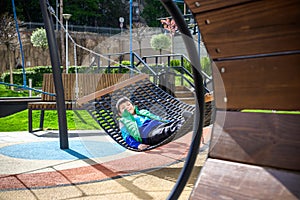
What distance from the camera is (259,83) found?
80cm

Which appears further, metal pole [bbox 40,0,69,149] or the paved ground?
metal pole [bbox 40,0,69,149]

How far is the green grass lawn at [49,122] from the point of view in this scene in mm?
5564

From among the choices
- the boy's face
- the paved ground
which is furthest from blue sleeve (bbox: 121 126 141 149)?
the boy's face

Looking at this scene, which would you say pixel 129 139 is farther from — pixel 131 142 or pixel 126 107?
pixel 126 107

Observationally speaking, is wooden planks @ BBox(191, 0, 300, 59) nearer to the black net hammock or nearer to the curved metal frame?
the curved metal frame

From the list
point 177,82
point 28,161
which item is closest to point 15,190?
point 28,161

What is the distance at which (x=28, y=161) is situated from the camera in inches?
127

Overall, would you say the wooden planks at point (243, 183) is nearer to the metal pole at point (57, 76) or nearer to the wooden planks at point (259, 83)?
the wooden planks at point (259, 83)

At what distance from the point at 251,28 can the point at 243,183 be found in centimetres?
31

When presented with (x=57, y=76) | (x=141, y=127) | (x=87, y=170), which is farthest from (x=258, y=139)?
(x=57, y=76)

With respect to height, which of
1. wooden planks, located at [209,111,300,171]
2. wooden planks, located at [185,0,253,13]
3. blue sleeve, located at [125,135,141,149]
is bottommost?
blue sleeve, located at [125,135,141,149]

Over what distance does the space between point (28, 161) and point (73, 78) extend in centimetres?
238

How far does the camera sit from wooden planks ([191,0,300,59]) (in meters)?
0.73

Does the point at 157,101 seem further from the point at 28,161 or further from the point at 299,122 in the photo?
the point at 299,122
